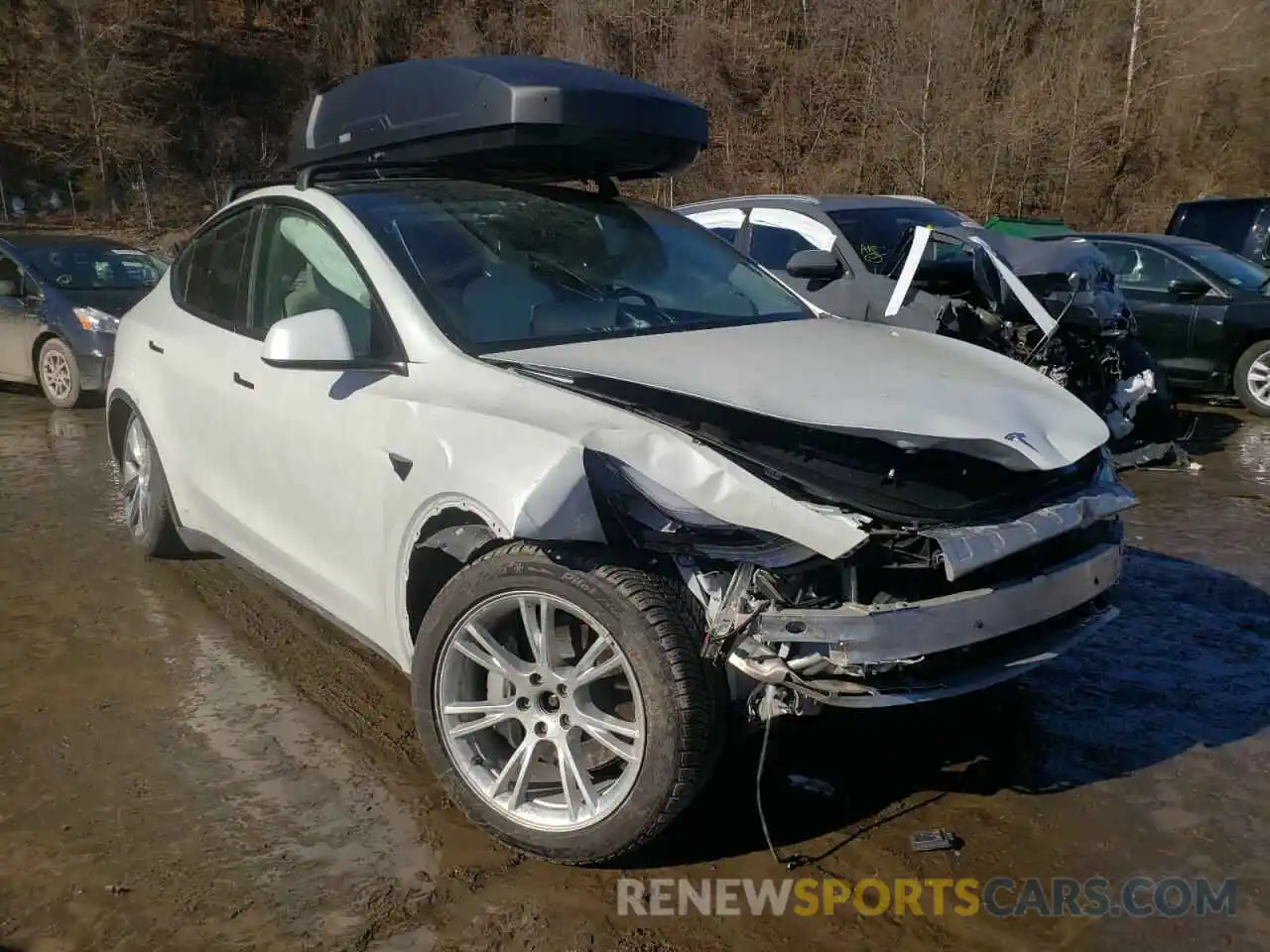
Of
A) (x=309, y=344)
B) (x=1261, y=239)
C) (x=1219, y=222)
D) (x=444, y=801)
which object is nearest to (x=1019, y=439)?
(x=444, y=801)

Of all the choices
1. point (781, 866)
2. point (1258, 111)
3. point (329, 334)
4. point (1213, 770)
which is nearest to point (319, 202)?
point (329, 334)

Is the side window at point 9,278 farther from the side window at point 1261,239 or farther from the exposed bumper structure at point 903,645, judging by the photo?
the side window at point 1261,239

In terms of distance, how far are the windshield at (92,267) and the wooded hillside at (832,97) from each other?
56.7 feet

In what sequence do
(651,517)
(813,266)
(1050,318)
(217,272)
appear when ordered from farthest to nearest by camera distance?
(1050,318)
(813,266)
(217,272)
(651,517)

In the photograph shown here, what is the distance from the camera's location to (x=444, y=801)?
10.7 ft

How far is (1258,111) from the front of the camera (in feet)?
87.6

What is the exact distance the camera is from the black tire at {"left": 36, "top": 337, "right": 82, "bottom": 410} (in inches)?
380

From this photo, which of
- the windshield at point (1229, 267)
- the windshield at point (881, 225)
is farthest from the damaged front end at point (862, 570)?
the windshield at point (1229, 267)

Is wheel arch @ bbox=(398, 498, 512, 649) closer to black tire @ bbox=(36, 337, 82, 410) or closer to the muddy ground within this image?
the muddy ground

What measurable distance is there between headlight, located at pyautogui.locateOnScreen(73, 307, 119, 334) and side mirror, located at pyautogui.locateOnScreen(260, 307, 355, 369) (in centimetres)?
721

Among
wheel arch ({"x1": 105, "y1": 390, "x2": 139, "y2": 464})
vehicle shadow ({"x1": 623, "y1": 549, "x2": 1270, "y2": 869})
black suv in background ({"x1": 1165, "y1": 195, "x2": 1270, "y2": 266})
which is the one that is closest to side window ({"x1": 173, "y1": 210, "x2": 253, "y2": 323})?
wheel arch ({"x1": 105, "y1": 390, "x2": 139, "y2": 464})

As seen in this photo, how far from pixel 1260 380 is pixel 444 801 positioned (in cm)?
901

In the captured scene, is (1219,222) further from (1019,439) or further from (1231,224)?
(1019,439)

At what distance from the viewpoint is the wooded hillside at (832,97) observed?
2650 cm
